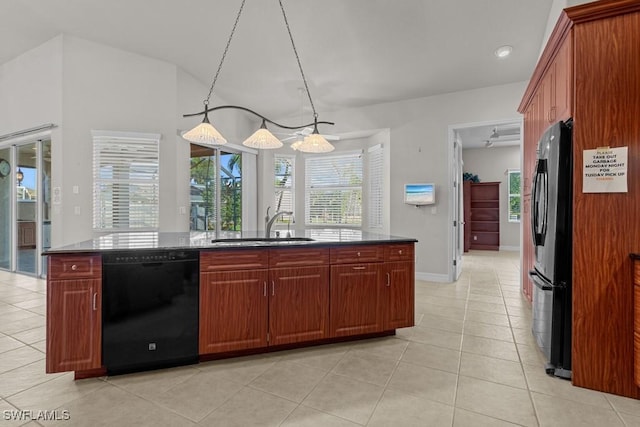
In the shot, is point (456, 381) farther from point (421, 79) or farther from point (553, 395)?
point (421, 79)

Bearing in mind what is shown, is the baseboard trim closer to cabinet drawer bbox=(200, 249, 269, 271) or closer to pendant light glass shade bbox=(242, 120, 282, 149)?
pendant light glass shade bbox=(242, 120, 282, 149)

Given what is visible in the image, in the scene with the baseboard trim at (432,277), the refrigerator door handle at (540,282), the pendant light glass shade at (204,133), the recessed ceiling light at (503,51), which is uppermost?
the recessed ceiling light at (503,51)

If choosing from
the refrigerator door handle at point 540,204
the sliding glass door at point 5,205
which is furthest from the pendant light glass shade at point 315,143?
the sliding glass door at point 5,205

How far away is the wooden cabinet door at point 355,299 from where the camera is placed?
2.65 meters

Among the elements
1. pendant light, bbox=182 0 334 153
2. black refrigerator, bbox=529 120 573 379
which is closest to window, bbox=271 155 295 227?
pendant light, bbox=182 0 334 153

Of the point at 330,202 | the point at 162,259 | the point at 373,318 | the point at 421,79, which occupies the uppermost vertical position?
the point at 421,79

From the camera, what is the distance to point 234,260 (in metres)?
2.38

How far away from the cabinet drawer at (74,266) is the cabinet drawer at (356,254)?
1704 mm

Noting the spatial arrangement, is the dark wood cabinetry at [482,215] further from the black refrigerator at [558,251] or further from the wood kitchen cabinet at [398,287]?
the black refrigerator at [558,251]

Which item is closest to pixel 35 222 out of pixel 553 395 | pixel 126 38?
pixel 126 38

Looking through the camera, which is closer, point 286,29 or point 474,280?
point 286,29

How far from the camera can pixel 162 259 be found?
2.24 metres

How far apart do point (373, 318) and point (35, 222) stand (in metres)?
5.86

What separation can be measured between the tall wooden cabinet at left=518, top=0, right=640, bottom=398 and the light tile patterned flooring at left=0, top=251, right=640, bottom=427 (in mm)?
266
